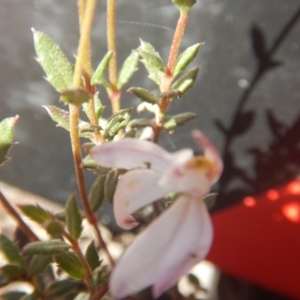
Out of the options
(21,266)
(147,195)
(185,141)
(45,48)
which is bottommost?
(185,141)

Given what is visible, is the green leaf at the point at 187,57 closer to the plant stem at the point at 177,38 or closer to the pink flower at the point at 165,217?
the plant stem at the point at 177,38

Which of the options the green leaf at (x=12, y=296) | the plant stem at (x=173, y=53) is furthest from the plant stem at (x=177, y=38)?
the green leaf at (x=12, y=296)

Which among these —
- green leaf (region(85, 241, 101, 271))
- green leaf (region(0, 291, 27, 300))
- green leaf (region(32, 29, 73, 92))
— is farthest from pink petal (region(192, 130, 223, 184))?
green leaf (region(0, 291, 27, 300))

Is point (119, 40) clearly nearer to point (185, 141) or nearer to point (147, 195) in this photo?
point (185, 141)

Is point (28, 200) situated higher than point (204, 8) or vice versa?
point (204, 8)

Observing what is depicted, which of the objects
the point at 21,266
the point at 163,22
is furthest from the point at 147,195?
the point at 163,22

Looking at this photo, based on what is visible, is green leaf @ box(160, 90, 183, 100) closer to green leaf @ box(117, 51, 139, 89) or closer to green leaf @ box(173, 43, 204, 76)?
green leaf @ box(173, 43, 204, 76)
